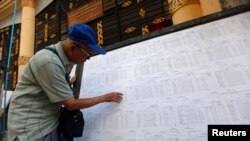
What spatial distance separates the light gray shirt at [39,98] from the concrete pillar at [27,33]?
9.89ft

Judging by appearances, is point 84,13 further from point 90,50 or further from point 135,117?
point 135,117

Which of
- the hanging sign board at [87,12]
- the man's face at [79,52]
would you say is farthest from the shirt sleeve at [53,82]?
the hanging sign board at [87,12]

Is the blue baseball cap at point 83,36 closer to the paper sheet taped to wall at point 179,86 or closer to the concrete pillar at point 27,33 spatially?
the paper sheet taped to wall at point 179,86

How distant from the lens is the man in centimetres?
80

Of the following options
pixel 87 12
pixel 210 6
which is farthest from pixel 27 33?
pixel 210 6

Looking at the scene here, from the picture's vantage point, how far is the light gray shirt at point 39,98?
797 mm

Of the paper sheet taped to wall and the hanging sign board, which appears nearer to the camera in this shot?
the paper sheet taped to wall

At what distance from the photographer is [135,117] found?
773mm

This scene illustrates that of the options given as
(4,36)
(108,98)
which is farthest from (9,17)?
(108,98)

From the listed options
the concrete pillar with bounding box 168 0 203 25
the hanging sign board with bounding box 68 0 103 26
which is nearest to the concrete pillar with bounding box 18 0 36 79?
the hanging sign board with bounding box 68 0 103 26

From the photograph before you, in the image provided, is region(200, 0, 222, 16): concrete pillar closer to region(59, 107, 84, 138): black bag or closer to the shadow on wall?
the shadow on wall

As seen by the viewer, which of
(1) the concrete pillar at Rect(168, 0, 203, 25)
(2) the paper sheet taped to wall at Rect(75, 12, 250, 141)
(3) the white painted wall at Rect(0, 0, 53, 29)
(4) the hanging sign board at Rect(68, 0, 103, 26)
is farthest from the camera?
(3) the white painted wall at Rect(0, 0, 53, 29)

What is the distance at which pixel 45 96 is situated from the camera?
33.5 inches

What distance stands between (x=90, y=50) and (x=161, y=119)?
41 centimetres
